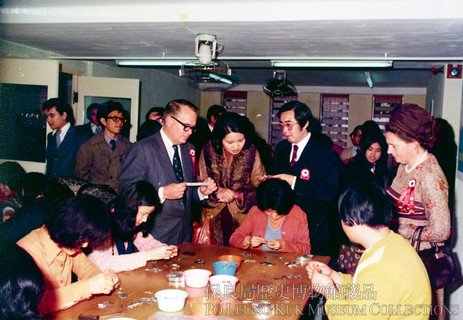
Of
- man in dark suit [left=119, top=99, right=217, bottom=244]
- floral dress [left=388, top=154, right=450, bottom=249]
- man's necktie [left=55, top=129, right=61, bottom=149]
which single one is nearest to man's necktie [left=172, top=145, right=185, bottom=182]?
man in dark suit [left=119, top=99, right=217, bottom=244]

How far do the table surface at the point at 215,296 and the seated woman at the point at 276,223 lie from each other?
19cm

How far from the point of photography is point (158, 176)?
3.27 metres

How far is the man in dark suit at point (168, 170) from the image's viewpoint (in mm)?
3215

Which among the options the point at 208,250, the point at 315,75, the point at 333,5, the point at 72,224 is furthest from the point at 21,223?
the point at 315,75

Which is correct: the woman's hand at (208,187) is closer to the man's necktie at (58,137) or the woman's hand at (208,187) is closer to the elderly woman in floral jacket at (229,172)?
the elderly woman in floral jacket at (229,172)

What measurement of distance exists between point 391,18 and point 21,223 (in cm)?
287

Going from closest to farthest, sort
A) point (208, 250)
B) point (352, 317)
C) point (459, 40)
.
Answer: point (352, 317)
point (208, 250)
point (459, 40)

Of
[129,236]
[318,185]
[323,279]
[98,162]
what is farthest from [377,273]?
[98,162]

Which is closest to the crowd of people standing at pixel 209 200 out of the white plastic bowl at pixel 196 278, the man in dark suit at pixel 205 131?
the white plastic bowl at pixel 196 278

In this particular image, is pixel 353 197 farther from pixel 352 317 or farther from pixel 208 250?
pixel 208 250

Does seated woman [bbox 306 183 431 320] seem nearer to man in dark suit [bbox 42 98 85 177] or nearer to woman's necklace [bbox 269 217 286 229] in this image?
woman's necklace [bbox 269 217 286 229]

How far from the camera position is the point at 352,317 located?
1914mm

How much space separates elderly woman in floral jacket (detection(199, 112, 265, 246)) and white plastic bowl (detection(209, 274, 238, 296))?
53.2 inches

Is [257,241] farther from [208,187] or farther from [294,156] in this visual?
[294,156]
